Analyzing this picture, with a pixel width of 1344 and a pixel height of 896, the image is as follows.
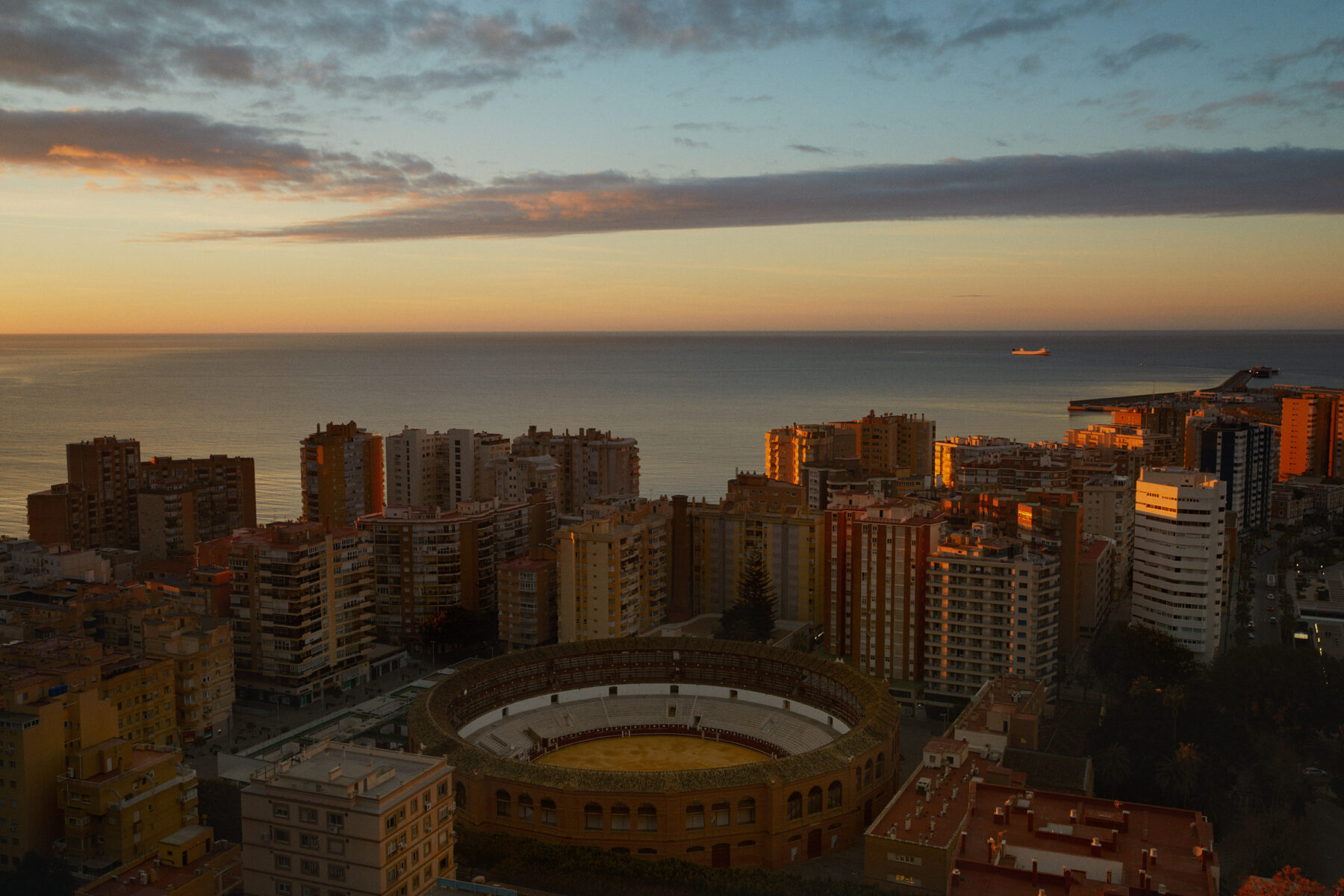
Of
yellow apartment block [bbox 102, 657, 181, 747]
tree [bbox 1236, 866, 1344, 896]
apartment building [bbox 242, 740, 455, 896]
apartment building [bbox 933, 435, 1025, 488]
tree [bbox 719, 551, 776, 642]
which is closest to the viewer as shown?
tree [bbox 1236, 866, 1344, 896]

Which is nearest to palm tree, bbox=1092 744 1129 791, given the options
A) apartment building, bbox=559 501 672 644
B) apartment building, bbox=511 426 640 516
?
apartment building, bbox=559 501 672 644

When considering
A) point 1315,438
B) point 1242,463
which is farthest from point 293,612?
point 1315,438

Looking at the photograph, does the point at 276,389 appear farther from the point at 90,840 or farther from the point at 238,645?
the point at 90,840

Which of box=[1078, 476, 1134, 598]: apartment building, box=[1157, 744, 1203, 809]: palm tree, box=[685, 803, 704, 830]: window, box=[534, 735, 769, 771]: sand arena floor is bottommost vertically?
box=[534, 735, 769, 771]: sand arena floor

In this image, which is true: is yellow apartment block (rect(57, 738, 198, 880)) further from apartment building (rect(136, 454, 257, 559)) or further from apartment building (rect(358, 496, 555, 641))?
apartment building (rect(136, 454, 257, 559))

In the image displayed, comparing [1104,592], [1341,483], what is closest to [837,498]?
[1104,592]

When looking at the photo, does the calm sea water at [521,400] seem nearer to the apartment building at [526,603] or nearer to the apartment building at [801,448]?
the apartment building at [801,448]

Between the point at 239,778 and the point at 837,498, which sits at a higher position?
the point at 837,498
